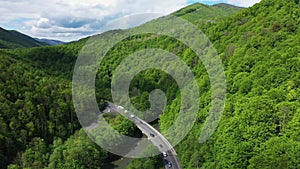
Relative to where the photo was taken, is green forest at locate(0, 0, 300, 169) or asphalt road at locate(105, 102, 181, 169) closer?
green forest at locate(0, 0, 300, 169)

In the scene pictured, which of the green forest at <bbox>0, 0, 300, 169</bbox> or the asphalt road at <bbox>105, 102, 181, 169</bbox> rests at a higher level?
the green forest at <bbox>0, 0, 300, 169</bbox>

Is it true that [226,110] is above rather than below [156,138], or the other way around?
above

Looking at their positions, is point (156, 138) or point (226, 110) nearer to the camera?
point (226, 110)

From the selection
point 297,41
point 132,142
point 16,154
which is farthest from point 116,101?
point 297,41

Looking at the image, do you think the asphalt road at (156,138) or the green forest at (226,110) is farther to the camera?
the asphalt road at (156,138)
